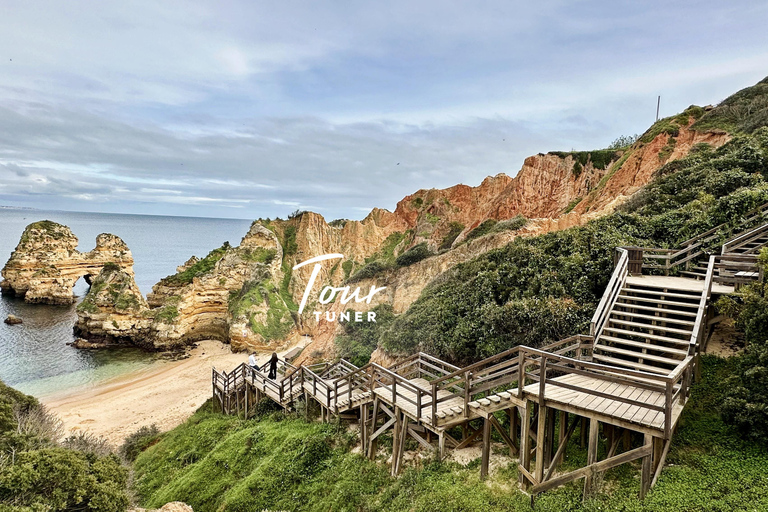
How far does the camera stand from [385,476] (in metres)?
9.16

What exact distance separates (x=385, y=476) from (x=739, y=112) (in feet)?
96.6

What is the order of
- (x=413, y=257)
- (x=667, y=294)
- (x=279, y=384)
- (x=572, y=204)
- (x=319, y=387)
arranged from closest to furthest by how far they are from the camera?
(x=667, y=294)
(x=319, y=387)
(x=279, y=384)
(x=413, y=257)
(x=572, y=204)

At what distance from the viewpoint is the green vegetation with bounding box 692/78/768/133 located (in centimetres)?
2191

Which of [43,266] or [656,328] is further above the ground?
[656,328]

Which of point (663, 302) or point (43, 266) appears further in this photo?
point (43, 266)

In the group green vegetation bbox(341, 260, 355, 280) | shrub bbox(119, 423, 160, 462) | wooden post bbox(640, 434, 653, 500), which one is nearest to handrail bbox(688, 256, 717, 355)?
wooden post bbox(640, 434, 653, 500)

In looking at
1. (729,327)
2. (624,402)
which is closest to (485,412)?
(624,402)

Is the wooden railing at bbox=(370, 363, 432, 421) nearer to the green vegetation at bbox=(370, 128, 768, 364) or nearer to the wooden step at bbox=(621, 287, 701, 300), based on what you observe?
the green vegetation at bbox=(370, 128, 768, 364)

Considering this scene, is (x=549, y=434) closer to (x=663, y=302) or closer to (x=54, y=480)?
(x=663, y=302)

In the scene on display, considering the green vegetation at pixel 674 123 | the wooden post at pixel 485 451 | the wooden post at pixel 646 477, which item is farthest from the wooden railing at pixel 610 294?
the green vegetation at pixel 674 123

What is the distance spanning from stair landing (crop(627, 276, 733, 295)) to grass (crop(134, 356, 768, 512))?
151 cm

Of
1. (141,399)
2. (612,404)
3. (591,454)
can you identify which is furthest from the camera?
(141,399)

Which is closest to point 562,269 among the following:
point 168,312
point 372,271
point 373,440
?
point 373,440

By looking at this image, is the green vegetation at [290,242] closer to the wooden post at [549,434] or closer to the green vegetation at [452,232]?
the green vegetation at [452,232]
